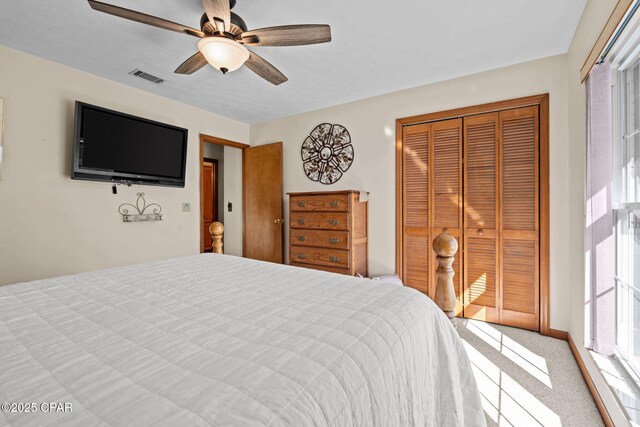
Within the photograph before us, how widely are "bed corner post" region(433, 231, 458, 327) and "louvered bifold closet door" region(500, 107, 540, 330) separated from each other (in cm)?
154

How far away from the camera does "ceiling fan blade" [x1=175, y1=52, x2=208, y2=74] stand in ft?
6.62

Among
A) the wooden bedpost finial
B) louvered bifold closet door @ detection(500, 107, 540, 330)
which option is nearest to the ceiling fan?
the wooden bedpost finial

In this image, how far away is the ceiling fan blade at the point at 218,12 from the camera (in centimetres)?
152

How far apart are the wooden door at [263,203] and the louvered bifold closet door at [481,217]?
7.81ft

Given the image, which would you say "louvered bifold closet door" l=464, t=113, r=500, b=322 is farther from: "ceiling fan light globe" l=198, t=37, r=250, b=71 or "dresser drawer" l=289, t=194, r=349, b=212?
"ceiling fan light globe" l=198, t=37, r=250, b=71

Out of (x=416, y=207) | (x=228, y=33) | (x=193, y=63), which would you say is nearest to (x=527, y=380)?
(x=416, y=207)

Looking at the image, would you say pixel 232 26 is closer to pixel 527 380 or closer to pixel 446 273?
pixel 446 273

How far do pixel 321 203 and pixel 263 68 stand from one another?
156cm

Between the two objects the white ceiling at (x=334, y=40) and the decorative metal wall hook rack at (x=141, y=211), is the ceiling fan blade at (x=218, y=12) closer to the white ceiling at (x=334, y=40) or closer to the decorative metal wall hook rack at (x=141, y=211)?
the white ceiling at (x=334, y=40)

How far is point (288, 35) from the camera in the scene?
5.71 ft

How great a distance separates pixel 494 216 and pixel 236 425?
2.90m

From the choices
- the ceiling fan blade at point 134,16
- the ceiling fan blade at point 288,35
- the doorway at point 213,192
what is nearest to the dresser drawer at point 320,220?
the ceiling fan blade at point 288,35

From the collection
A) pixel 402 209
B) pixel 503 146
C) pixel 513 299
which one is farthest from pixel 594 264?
pixel 402 209

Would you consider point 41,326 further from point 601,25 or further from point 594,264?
point 601,25
